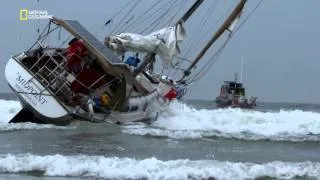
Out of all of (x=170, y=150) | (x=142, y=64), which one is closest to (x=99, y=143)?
(x=170, y=150)

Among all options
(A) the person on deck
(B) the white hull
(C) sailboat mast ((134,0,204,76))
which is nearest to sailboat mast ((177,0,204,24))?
(C) sailboat mast ((134,0,204,76))

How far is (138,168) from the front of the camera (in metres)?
12.8

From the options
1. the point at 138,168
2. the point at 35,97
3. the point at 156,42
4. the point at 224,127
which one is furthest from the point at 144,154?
the point at 224,127

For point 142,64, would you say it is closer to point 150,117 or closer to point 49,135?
point 150,117

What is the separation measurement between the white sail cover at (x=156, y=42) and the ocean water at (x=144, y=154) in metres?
3.12

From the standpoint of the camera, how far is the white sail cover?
2483cm

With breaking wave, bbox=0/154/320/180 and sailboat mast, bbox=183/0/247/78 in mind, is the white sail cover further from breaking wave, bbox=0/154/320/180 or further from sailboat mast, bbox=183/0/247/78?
breaking wave, bbox=0/154/320/180

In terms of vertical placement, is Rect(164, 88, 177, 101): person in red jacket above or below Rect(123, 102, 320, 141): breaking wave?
above

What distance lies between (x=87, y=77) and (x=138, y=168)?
36.0ft

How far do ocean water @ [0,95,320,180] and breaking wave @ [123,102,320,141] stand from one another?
0.51 feet

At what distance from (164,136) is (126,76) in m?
2.71

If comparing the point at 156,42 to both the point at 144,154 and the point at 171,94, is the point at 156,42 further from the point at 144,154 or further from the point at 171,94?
the point at 144,154

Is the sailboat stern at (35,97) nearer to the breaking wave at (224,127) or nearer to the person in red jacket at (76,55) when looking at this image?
the person in red jacket at (76,55)

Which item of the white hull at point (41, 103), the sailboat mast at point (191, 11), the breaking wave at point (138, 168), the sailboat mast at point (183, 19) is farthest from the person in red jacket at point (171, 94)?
the breaking wave at point (138, 168)
